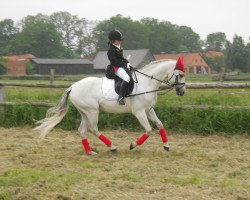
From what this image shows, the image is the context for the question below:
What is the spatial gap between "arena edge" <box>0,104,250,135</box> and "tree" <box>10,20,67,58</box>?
79.8 meters

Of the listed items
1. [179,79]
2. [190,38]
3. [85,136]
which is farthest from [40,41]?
[179,79]

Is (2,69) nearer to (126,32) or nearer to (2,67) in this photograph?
(2,67)

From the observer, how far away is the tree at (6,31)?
355ft

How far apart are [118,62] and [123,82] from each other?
1.25 ft

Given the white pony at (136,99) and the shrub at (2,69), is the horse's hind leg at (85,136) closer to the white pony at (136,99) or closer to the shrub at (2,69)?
the white pony at (136,99)

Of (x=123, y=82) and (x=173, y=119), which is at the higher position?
(x=123, y=82)

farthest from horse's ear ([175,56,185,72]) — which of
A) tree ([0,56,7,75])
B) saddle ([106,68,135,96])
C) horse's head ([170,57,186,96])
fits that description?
tree ([0,56,7,75])

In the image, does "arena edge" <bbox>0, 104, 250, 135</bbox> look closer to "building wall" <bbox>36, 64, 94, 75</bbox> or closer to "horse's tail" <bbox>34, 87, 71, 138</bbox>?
"horse's tail" <bbox>34, 87, 71, 138</bbox>

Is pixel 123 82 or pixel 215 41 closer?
pixel 123 82

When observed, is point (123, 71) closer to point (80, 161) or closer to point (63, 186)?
point (80, 161)

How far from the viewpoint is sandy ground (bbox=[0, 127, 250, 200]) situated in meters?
4.93

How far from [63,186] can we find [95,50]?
93521 mm

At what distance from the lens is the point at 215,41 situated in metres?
124

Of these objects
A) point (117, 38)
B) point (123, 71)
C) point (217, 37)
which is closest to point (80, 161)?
point (123, 71)
